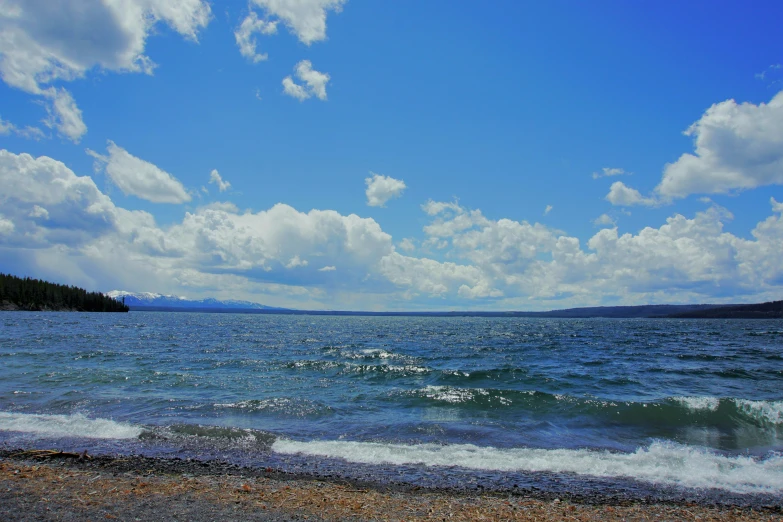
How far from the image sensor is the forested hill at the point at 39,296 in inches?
6127

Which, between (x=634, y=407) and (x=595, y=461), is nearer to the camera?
(x=595, y=461)

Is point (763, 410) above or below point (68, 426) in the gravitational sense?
below

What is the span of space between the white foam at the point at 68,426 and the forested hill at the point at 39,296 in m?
178

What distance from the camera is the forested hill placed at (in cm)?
15562

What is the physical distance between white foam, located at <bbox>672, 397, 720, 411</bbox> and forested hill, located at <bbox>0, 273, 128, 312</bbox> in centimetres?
19236

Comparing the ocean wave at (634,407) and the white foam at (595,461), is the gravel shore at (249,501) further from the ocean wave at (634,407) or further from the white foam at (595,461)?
the ocean wave at (634,407)

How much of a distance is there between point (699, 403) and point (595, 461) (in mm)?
12292

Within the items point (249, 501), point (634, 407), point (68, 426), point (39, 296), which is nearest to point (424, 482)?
point (249, 501)

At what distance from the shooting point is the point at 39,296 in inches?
6649

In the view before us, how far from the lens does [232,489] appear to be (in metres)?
9.76

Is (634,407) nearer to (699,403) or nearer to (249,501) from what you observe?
(699,403)

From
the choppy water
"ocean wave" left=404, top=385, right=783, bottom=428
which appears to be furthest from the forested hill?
"ocean wave" left=404, top=385, right=783, bottom=428

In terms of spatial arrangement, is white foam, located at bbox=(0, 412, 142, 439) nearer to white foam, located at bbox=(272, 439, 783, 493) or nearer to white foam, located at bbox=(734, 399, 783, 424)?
white foam, located at bbox=(272, 439, 783, 493)

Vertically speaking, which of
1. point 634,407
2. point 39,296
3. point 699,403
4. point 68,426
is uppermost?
point 39,296
